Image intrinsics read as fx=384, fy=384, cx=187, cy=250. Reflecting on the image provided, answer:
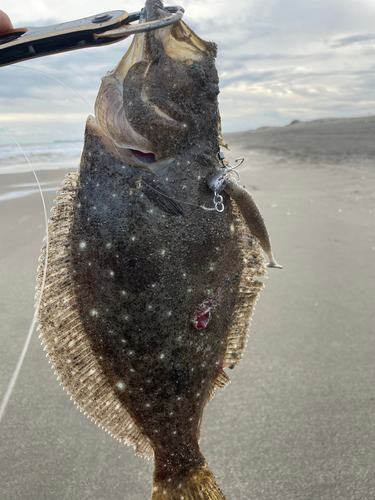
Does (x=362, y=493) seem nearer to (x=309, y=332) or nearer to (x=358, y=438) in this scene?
(x=358, y=438)

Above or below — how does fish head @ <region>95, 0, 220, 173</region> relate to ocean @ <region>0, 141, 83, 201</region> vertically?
above

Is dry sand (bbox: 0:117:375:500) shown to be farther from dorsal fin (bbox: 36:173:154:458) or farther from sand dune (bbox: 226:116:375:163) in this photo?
sand dune (bbox: 226:116:375:163)

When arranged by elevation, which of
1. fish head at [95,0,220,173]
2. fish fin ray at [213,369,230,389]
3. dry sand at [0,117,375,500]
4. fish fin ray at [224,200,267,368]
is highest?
fish head at [95,0,220,173]

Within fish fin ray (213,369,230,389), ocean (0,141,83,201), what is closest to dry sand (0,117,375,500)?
ocean (0,141,83,201)

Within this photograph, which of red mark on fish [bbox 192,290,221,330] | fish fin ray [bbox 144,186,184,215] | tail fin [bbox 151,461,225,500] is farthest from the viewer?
tail fin [bbox 151,461,225,500]

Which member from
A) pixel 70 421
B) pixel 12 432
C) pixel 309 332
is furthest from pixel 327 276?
pixel 12 432

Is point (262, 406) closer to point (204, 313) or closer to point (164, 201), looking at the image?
point (204, 313)
